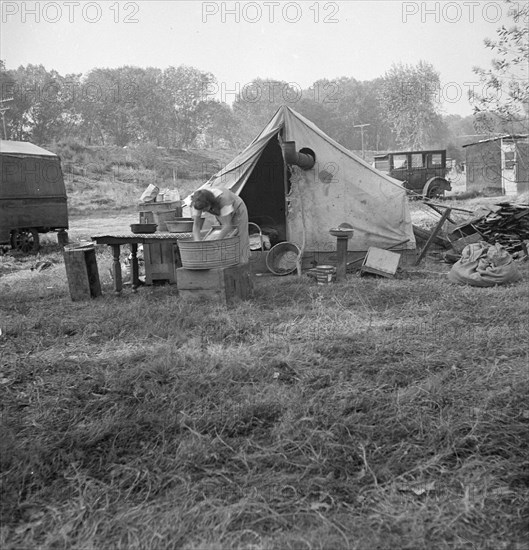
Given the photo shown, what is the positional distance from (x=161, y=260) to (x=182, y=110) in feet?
188

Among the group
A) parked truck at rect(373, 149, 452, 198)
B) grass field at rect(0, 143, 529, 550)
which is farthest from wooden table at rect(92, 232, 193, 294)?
parked truck at rect(373, 149, 452, 198)

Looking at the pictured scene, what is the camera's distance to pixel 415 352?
423 centimetres

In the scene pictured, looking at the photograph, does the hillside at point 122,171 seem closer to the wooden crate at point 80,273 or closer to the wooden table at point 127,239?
the wooden table at point 127,239

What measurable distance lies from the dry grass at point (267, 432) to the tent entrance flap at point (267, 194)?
5167 mm

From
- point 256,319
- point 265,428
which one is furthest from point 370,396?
point 256,319

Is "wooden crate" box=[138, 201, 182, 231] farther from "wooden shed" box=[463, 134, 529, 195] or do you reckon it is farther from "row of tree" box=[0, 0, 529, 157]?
"row of tree" box=[0, 0, 529, 157]

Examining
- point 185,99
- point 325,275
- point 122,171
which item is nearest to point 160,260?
point 325,275

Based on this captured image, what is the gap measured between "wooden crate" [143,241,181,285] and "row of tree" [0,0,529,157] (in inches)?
1663

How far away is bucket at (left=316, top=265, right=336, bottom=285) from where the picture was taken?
7.34 m

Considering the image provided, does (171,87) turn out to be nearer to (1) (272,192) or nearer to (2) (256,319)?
(1) (272,192)

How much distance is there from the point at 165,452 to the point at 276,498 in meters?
0.70

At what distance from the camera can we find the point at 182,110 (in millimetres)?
61312

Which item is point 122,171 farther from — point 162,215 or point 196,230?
point 196,230

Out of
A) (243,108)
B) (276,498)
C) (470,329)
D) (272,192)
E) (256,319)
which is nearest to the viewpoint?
(276,498)
